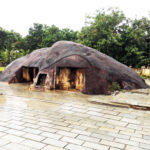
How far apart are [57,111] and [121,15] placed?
724 inches

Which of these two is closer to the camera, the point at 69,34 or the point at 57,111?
the point at 57,111

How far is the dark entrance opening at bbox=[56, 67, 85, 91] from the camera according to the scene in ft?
42.4

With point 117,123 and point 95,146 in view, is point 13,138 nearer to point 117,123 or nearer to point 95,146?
point 95,146

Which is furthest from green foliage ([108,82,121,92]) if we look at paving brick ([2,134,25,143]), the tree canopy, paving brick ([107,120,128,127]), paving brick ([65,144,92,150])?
the tree canopy

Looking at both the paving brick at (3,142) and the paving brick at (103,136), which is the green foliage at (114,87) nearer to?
the paving brick at (103,136)

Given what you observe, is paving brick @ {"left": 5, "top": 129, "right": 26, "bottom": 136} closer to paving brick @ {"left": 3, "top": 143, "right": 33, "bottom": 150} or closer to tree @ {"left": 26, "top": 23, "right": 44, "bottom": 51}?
paving brick @ {"left": 3, "top": 143, "right": 33, "bottom": 150}

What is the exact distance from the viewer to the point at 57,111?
8.10 metres

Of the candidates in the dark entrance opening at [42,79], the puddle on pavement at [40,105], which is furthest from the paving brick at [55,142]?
the dark entrance opening at [42,79]

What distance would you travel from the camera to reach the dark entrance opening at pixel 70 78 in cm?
1292

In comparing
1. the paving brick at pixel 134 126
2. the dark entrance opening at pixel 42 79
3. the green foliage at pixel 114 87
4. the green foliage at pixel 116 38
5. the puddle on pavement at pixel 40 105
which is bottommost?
the paving brick at pixel 134 126

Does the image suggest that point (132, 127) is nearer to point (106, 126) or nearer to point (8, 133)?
point (106, 126)

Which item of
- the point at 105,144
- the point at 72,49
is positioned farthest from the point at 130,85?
the point at 105,144

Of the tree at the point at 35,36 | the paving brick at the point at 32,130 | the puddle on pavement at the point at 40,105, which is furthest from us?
the tree at the point at 35,36

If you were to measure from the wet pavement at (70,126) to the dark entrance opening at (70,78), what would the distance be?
129 inches
